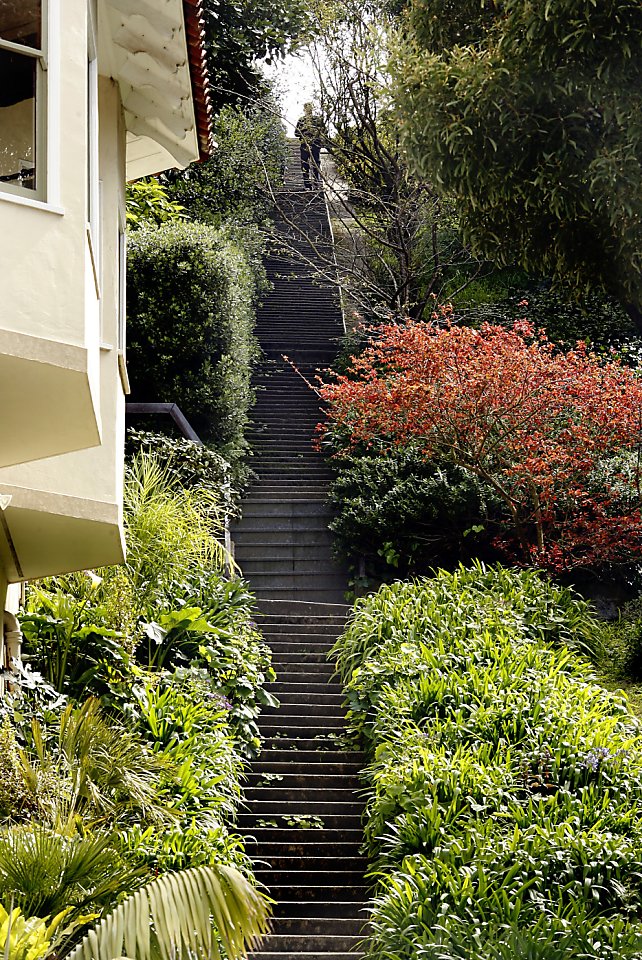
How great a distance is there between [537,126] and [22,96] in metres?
3.50

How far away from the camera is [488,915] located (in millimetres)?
7086

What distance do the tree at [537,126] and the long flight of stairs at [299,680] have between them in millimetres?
5030

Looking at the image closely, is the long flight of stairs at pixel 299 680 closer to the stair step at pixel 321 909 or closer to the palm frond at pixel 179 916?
the stair step at pixel 321 909

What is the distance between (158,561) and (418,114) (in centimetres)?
565

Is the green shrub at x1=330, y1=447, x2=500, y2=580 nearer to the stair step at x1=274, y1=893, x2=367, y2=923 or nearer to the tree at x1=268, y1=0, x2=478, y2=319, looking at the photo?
the tree at x1=268, y1=0, x2=478, y2=319

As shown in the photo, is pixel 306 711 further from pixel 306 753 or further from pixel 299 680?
pixel 306 753

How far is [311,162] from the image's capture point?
71.3 ft

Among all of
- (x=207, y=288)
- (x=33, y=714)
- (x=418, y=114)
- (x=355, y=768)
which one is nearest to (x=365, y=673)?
(x=355, y=768)

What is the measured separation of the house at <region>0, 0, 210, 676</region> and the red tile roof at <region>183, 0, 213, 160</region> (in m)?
0.01

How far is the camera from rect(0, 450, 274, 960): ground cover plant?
5.14m

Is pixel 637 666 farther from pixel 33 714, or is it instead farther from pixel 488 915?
pixel 33 714

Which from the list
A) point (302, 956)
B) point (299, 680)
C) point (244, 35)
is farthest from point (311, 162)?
point (302, 956)

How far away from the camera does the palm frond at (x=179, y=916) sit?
4852 mm

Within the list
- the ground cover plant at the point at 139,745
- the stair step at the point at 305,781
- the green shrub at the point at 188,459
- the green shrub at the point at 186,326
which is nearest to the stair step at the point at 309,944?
the ground cover plant at the point at 139,745
